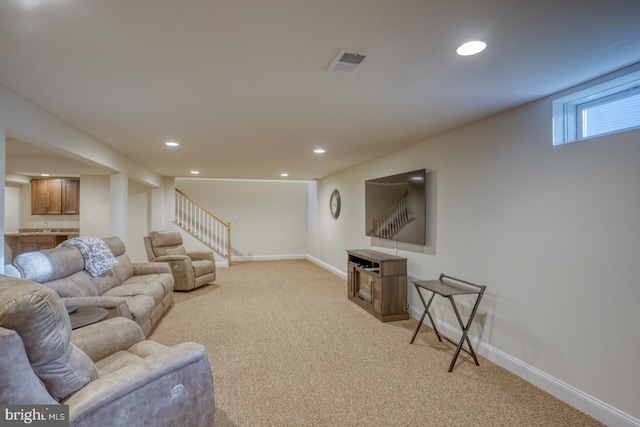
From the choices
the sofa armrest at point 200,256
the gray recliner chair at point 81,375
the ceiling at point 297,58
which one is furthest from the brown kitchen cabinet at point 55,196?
the gray recliner chair at point 81,375

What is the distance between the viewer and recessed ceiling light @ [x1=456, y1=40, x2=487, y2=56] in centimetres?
162

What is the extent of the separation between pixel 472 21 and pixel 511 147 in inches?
61.7

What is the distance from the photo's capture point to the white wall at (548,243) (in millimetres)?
1937

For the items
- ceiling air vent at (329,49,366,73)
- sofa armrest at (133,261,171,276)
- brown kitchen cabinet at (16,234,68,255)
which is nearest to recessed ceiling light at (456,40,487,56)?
ceiling air vent at (329,49,366,73)

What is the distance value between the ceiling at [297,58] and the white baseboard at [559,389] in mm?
2130

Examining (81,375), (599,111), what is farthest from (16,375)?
(599,111)

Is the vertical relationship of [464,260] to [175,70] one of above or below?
below

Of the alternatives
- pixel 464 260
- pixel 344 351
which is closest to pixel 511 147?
pixel 464 260

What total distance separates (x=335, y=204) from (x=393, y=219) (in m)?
2.60

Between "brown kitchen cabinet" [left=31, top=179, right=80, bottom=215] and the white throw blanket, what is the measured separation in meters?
4.62

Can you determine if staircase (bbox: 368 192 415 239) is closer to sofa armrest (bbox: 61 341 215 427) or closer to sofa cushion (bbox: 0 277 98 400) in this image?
sofa armrest (bbox: 61 341 215 427)

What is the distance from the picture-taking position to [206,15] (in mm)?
1385

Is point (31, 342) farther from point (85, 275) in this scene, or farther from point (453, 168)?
point (453, 168)

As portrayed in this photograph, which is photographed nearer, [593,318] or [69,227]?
[593,318]
